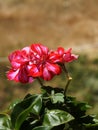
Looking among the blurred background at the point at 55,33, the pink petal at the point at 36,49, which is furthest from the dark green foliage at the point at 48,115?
the blurred background at the point at 55,33

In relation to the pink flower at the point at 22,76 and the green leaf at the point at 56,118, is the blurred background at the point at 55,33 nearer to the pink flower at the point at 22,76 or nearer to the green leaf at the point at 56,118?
the pink flower at the point at 22,76

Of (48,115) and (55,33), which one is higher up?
(55,33)

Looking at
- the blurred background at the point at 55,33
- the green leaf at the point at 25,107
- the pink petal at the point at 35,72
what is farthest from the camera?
the blurred background at the point at 55,33

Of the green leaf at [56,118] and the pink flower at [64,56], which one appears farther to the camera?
the pink flower at [64,56]

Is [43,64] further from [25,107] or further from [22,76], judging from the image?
[25,107]

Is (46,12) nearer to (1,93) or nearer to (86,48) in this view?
(86,48)

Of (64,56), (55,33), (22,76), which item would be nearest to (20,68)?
(22,76)

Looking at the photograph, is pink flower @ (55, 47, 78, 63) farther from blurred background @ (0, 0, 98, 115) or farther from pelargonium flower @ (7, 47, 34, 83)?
blurred background @ (0, 0, 98, 115)
